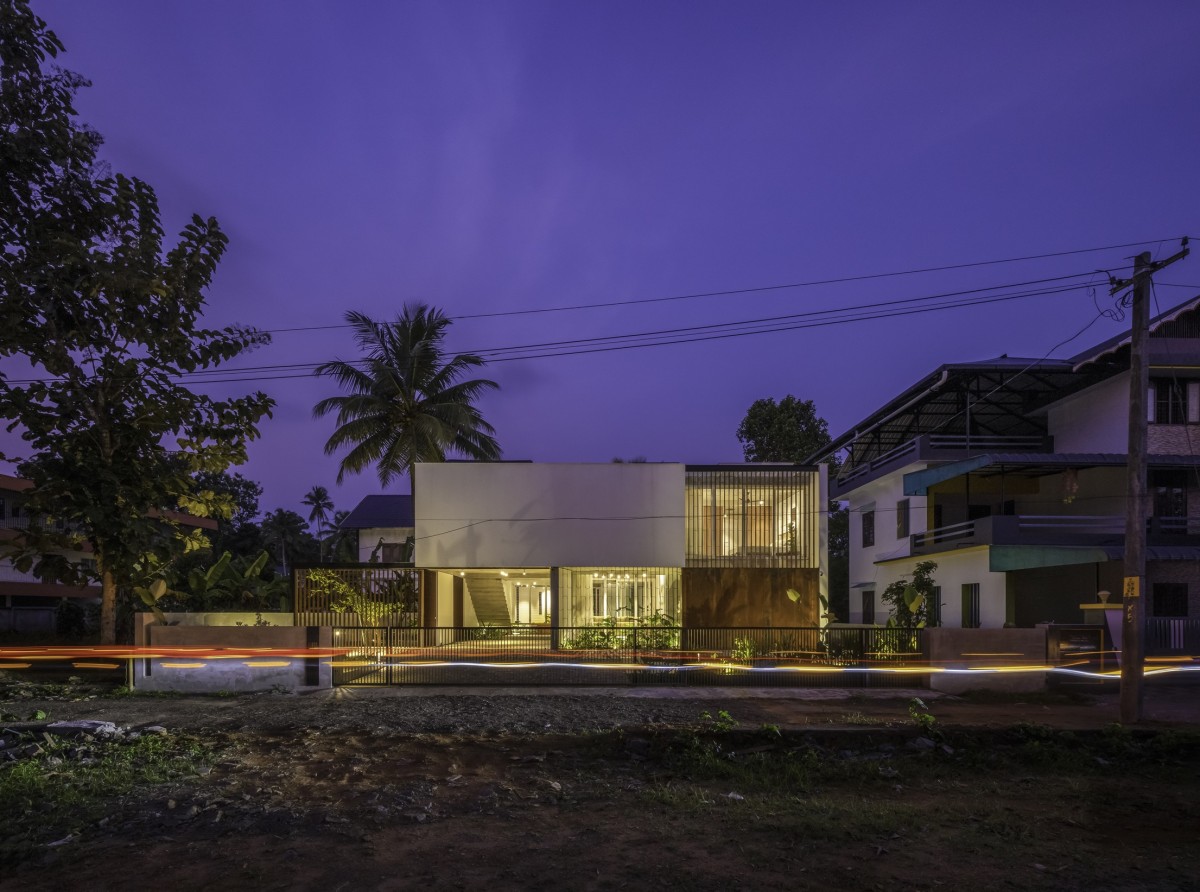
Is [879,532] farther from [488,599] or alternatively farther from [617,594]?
[488,599]

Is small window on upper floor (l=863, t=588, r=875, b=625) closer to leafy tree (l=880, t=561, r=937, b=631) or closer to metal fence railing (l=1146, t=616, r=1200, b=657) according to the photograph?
leafy tree (l=880, t=561, r=937, b=631)

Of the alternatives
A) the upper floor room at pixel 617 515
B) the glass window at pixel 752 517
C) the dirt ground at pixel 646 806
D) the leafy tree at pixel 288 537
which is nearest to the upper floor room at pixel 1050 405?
the glass window at pixel 752 517

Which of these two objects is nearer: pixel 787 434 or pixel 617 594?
pixel 617 594

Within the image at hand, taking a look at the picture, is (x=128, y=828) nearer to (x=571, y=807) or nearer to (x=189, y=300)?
(x=571, y=807)

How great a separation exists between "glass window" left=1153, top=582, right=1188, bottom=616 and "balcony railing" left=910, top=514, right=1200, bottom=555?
116 cm

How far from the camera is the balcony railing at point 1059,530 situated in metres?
22.4

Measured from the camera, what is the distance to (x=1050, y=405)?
1095 inches

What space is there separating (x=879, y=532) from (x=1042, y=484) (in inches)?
238

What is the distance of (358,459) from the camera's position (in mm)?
28844

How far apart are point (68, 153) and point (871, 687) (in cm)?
1639

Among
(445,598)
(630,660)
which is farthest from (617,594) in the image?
(630,660)

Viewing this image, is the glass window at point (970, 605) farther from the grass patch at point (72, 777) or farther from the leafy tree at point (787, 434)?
the grass patch at point (72, 777)

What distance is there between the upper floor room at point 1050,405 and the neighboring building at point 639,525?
554 cm

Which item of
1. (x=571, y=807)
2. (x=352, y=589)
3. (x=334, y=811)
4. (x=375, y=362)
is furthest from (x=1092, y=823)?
(x=375, y=362)
